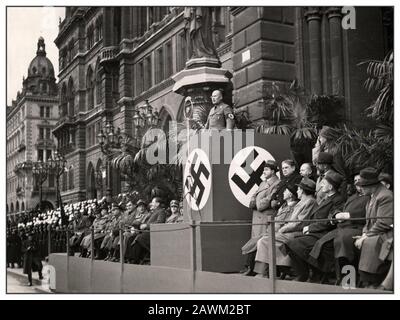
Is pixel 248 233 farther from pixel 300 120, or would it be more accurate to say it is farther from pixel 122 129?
pixel 122 129

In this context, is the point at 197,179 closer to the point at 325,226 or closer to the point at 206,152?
the point at 206,152

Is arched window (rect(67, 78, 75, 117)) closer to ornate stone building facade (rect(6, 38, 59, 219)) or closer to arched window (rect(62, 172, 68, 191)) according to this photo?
ornate stone building facade (rect(6, 38, 59, 219))

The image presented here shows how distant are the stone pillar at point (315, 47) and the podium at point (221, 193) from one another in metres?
5.45

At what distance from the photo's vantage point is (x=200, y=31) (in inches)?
622

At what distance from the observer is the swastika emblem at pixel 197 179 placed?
10492 millimetres

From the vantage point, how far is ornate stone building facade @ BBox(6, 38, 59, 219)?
1614 cm

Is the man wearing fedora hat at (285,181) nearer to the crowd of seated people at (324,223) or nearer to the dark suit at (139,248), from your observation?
the crowd of seated people at (324,223)

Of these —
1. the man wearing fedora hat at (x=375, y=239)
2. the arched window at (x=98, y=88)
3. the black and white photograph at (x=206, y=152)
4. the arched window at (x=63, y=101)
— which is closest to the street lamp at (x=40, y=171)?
the black and white photograph at (x=206, y=152)

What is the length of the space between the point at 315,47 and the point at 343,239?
30.4 feet

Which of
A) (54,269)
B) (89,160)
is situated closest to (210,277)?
(54,269)

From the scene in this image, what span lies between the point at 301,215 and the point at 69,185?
755 inches

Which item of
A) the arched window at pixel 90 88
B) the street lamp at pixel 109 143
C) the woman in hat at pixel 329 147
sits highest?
the arched window at pixel 90 88

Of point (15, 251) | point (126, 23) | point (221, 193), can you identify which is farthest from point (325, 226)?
point (126, 23)

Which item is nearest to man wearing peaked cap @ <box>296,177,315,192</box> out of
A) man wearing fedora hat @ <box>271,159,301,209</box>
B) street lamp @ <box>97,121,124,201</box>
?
man wearing fedora hat @ <box>271,159,301,209</box>
